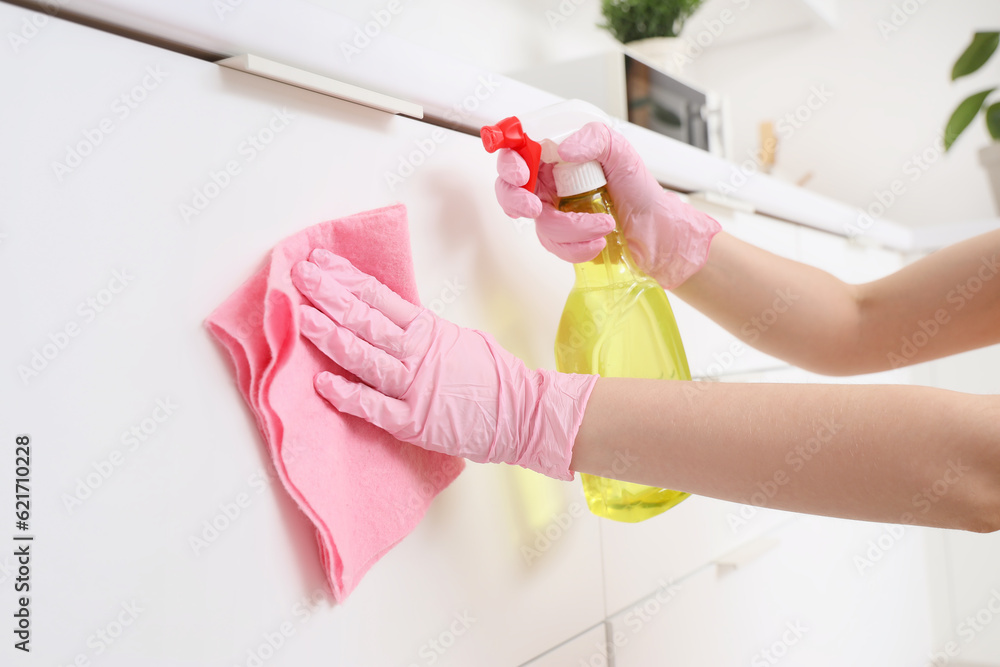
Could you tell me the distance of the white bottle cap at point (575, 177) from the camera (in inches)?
25.4

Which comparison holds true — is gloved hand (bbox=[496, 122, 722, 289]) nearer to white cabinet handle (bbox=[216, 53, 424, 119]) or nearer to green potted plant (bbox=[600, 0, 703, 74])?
white cabinet handle (bbox=[216, 53, 424, 119])

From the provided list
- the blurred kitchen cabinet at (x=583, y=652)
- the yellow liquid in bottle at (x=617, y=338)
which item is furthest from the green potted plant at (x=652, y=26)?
the blurred kitchen cabinet at (x=583, y=652)

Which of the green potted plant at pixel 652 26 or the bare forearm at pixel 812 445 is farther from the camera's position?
the green potted plant at pixel 652 26

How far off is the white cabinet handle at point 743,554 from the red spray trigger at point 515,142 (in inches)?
23.7

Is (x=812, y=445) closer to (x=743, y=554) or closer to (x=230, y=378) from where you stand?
(x=230, y=378)

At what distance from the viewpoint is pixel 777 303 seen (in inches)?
33.9

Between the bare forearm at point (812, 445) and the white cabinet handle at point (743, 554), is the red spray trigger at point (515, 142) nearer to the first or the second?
the bare forearm at point (812, 445)

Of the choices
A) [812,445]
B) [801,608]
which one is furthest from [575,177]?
[801,608]

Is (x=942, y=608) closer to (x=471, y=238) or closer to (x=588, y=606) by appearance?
(x=588, y=606)

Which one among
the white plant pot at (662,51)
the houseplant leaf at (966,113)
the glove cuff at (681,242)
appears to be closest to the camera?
the glove cuff at (681,242)

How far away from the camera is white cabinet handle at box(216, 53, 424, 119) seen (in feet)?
1.55

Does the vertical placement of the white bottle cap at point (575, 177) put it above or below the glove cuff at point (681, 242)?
above

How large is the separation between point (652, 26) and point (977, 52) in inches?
27.3

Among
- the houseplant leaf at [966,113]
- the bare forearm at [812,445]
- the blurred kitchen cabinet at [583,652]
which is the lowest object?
the blurred kitchen cabinet at [583,652]
